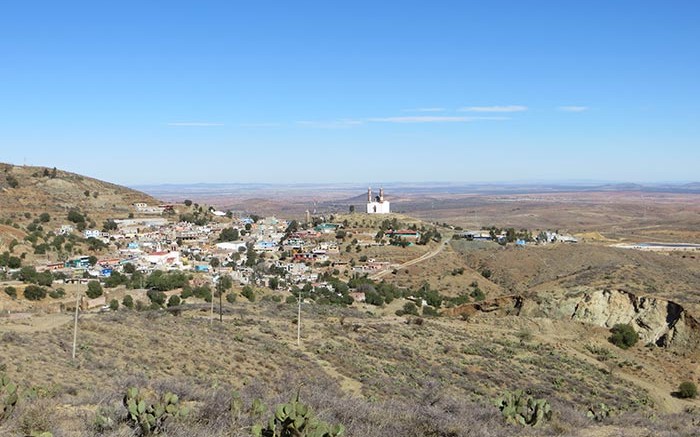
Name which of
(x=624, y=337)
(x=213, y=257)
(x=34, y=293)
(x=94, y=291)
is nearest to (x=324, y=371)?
(x=624, y=337)

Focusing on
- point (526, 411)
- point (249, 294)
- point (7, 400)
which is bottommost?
point (249, 294)

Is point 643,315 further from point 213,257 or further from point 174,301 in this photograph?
point 213,257

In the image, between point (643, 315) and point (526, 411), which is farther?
point (643, 315)

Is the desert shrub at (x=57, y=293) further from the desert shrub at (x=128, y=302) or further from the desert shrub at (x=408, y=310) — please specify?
the desert shrub at (x=408, y=310)

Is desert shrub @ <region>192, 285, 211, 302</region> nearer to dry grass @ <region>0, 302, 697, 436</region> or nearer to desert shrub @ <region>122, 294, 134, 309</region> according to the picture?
desert shrub @ <region>122, 294, 134, 309</region>

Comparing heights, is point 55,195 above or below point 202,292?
above

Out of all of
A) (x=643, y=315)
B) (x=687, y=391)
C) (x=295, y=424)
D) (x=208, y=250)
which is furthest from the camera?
(x=208, y=250)
